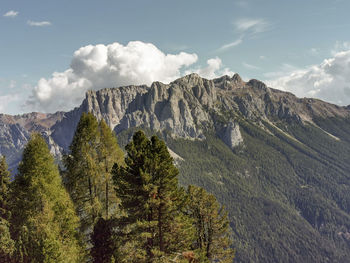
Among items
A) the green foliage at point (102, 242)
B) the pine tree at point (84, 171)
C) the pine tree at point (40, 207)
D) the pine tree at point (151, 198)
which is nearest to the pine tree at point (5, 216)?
the pine tree at point (40, 207)

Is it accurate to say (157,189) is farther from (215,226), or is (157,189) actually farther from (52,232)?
(215,226)

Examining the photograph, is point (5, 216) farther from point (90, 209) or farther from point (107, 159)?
point (107, 159)

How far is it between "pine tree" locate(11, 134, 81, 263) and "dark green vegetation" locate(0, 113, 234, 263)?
0.08 m

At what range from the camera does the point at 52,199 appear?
23.5 m

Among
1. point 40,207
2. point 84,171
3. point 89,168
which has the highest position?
point 89,168

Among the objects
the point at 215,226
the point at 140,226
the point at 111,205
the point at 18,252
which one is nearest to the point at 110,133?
the point at 111,205

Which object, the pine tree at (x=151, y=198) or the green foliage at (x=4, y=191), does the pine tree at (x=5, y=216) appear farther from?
the pine tree at (x=151, y=198)

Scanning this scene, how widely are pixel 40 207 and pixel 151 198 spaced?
31.5 feet

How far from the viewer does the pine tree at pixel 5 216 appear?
24.4 m

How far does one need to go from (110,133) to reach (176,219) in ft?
38.1

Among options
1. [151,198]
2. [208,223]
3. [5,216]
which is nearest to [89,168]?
[151,198]

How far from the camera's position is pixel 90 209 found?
88.6 ft

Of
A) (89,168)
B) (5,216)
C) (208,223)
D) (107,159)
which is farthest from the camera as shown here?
(208,223)

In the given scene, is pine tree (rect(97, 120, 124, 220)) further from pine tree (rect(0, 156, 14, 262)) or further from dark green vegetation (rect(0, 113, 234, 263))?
pine tree (rect(0, 156, 14, 262))
